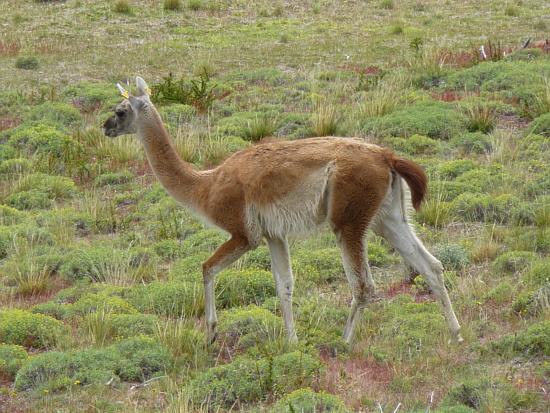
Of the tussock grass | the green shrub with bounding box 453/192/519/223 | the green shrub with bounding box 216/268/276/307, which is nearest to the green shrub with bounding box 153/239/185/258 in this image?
the green shrub with bounding box 216/268/276/307

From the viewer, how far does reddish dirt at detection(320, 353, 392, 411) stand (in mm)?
5879

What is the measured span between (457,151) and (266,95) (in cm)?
415

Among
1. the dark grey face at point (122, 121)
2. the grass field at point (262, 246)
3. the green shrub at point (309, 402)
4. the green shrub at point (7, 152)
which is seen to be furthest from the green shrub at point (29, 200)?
the green shrub at point (309, 402)

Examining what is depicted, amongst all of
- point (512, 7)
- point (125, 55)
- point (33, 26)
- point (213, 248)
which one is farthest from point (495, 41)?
point (213, 248)

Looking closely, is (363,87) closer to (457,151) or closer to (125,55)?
(457,151)

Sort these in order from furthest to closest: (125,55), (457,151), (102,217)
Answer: (125,55), (457,151), (102,217)

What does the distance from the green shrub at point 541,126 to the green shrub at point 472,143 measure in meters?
0.62

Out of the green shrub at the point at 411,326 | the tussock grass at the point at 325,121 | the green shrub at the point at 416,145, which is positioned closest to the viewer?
the green shrub at the point at 411,326

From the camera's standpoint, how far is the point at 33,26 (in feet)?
66.6

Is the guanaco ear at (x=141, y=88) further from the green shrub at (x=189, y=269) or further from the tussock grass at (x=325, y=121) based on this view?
the tussock grass at (x=325, y=121)

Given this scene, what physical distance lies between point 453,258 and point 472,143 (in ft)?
12.4

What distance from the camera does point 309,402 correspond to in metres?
5.46

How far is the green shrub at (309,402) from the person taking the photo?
17.7 ft

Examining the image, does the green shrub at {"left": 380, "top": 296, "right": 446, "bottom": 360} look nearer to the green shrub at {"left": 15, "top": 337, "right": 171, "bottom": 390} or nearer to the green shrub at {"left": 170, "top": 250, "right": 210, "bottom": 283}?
the green shrub at {"left": 15, "top": 337, "right": 171, "bottom": 390}
